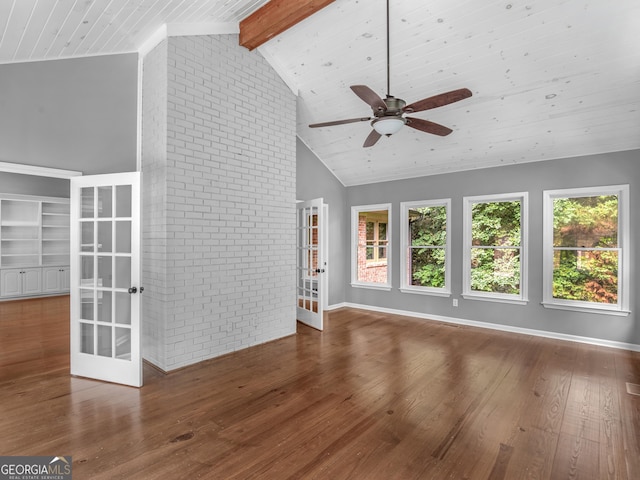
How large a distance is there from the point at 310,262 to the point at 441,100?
335 centimetres

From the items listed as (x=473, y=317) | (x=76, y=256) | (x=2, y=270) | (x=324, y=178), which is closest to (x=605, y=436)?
(x=473, y=317)

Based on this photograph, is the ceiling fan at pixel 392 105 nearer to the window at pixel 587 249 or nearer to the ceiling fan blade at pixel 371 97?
the ceiling fan blade at pixel 371 97

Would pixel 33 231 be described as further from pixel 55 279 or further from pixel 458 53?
pixel 458 53

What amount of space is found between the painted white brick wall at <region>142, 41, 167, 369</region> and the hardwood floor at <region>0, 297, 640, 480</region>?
559mm

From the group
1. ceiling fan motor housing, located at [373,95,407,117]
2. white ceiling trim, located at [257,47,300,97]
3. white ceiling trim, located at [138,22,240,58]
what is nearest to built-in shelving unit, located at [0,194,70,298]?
white ceiling trim, located at [138,22,240,58]

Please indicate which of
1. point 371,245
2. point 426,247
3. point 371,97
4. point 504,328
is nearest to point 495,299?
point 504,328

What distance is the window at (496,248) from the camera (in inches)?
197

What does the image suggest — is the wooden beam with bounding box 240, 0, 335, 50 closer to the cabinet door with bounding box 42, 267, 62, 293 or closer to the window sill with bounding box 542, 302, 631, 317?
the window sill with bounding box 542, 302, 631, 317

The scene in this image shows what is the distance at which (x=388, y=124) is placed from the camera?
288cm

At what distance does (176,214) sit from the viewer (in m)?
3.50

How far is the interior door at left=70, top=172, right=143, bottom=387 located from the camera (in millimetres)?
3078

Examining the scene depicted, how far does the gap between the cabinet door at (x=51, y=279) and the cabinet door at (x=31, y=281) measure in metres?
0.07

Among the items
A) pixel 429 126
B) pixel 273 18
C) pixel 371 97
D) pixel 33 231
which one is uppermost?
pixel 273 18

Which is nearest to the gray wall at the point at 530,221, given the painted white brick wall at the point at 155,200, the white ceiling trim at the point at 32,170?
the painted white brick wall at the point at 155,200
